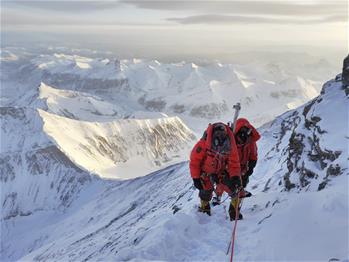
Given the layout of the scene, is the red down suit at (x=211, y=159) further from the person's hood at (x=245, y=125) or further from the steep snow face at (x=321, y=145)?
the steep snow face at (x=321, y=145)

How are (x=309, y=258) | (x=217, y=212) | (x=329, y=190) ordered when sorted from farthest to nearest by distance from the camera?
(x=217, y=212)
(x=329, y=190)
(x=309, y=258)

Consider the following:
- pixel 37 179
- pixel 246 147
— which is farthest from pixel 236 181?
pixel 37 179

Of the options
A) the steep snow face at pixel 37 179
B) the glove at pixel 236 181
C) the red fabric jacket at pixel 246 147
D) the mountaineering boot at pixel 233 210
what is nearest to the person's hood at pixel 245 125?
the red fabric jacket at pixel 246 147

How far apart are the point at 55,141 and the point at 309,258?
7178 inches

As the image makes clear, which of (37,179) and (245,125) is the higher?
(245,125)

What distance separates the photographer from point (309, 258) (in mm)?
12633

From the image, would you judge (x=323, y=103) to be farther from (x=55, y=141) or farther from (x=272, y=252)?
(x=55, y=141)

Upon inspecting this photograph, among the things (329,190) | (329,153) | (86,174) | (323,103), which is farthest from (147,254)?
(86,174)

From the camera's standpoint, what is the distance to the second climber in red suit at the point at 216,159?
48.5ft

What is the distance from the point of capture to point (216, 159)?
15.2 m

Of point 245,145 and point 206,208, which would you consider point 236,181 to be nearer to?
point 245,145

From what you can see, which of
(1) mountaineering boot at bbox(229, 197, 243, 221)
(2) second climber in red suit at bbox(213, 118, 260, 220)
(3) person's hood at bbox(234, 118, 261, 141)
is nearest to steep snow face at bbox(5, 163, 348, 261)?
(1) mountaineering boot at bbox(229, 197, 243, 221)

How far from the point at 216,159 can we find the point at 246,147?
1.20 meters

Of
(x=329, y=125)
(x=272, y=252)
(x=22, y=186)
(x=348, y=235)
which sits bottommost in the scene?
(x=22, y=186)
